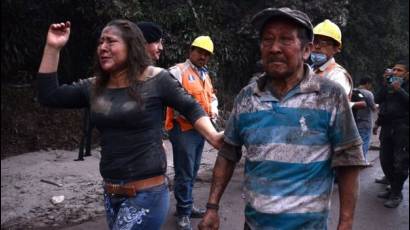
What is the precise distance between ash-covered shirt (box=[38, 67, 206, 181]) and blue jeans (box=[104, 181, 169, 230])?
11 cm

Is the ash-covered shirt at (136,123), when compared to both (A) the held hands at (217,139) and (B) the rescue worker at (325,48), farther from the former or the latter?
(B) the rescue worker at (325,48)

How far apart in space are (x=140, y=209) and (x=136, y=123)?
1.60 ft

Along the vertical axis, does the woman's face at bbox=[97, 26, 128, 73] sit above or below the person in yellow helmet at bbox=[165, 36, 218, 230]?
above

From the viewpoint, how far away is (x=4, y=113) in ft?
31.7

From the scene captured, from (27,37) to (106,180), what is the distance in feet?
24.0

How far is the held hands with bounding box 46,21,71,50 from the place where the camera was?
296 centimetres

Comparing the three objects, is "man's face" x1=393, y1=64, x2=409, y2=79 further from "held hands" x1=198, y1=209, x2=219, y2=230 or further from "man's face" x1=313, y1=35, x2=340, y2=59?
"held hands" x1=198, y1=209, x2=219, y2=230

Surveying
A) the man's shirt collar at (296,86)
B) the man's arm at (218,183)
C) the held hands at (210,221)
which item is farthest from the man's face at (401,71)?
the held hands at (210,221)

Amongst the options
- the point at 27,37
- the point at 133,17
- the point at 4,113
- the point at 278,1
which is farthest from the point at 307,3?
the point at 4,113

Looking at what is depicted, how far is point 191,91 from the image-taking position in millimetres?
5363

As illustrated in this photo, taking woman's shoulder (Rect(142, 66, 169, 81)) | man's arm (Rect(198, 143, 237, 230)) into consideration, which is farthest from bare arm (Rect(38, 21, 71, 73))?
man's arm (Rect(198, 143, 237, 230))

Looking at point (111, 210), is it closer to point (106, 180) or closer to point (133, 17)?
point (106, 180)

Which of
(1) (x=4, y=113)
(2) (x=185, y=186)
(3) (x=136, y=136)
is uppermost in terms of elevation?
(3) (x=136, y=136)

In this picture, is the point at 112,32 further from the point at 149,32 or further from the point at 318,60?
the point at 318,60
